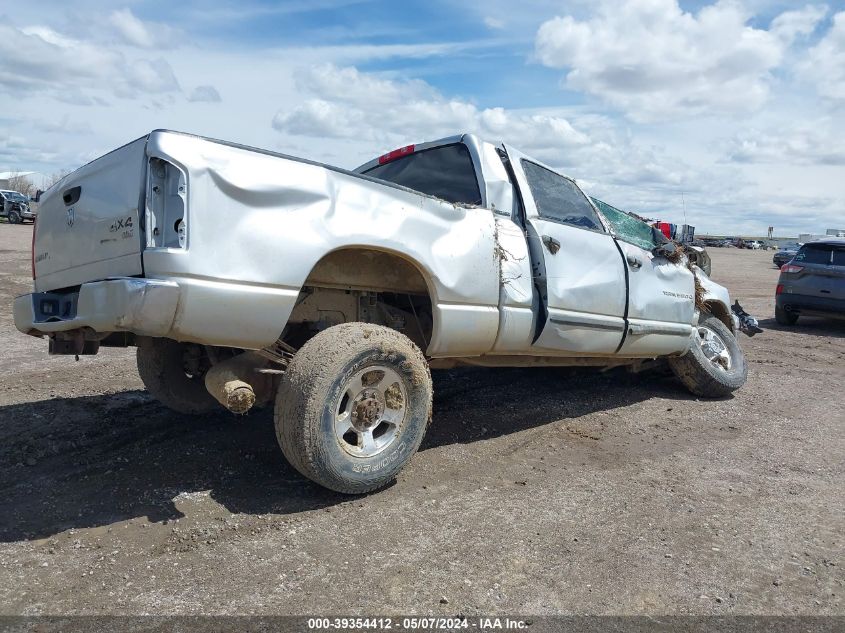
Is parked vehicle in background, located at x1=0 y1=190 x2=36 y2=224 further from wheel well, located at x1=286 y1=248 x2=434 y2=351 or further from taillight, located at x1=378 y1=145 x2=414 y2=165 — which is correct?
wheel well, located at x1=286 y1=248 x2=434 y2=351

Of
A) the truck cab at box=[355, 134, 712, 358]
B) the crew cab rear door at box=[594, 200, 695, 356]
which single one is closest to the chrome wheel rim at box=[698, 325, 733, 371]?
the crew cab rear door at box=[594, 200, 695, 356]

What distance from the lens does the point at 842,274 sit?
39.3 ft

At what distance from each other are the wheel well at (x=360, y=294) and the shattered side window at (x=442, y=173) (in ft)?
2.28

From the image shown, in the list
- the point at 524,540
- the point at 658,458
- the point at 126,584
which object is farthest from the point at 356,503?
the point at 658,458

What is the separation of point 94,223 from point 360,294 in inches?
61.1

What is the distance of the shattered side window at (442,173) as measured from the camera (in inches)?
189

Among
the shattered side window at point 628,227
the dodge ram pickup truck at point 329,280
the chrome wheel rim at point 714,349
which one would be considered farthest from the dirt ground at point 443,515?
the shattered side window at point 628,227

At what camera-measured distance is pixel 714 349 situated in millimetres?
6930

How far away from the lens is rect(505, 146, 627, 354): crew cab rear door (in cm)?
476

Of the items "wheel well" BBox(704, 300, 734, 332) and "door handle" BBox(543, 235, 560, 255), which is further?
"wheel well" BBox(704, 300, 734, 332)

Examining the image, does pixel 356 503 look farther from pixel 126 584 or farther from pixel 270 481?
pixel 126 584

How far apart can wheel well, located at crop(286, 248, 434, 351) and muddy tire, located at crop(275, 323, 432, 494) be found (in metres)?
0.42

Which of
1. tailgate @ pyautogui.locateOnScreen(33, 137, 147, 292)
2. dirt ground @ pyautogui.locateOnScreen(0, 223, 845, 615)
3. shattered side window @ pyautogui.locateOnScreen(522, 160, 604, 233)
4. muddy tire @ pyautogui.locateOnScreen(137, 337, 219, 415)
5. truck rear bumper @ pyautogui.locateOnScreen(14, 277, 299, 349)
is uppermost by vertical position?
shattered side window @ pyautogui.locateOnScreen(522, 160, 604, 233)

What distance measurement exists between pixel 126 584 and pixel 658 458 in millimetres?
3442
